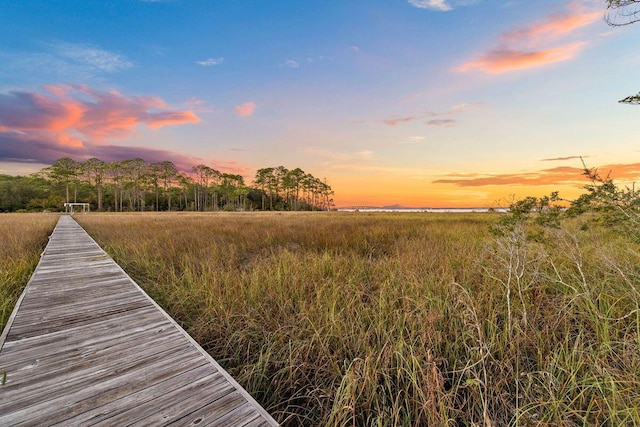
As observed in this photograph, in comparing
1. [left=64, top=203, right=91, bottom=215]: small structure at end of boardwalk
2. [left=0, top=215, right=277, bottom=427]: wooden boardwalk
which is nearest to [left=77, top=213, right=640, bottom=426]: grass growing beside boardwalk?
[left=0, top=215, right=277, bottom=427]: wooden boardwalk

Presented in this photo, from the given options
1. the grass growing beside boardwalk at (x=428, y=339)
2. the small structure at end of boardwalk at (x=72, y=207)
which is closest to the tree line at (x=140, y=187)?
the small structure at end of boardwalk at (x=72, y=207)

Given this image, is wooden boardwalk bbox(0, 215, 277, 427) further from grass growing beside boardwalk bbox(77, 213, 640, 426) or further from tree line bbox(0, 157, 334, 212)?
tree line bbox(0, 157, 334, 212)

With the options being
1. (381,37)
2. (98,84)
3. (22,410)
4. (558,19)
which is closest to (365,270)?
(22,410)

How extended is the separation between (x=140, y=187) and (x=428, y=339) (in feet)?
255

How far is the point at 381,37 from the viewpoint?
39.8 feet

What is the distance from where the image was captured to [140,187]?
205ft

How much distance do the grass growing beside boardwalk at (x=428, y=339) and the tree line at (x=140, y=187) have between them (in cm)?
6702

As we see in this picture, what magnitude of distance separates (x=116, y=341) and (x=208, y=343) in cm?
88

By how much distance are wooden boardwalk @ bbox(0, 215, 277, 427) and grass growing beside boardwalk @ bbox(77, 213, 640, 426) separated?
425mm

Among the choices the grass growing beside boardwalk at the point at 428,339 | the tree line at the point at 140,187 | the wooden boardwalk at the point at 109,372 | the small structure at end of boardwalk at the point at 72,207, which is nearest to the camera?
the wooden boardwalk at the point at 109,372

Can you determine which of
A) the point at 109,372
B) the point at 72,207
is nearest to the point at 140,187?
the point at 72,207

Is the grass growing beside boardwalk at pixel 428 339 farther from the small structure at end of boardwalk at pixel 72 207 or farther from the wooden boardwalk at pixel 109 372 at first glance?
the small structure at end of boardwalk at pixel 72 207

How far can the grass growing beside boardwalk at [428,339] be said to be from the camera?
175cm

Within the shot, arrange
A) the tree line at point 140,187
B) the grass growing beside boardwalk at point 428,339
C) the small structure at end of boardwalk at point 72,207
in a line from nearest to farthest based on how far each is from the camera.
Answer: the grass growing beside boardwalk at point 428,339, the small structure at end of boardwalk at point 72,207, the tree line at point 140,187
